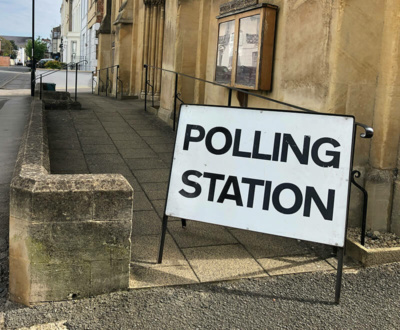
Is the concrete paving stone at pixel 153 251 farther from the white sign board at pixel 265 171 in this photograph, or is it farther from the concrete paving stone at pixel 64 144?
the concrete paving stone at pixel 64 144

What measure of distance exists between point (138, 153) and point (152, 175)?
4.22 feet

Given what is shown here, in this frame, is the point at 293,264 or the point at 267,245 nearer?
the point at 293,264

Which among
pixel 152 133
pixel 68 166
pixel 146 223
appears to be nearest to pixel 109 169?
pixel 68 166

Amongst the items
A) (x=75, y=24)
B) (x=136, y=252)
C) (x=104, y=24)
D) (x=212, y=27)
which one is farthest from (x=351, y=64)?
(x=75, y=24)

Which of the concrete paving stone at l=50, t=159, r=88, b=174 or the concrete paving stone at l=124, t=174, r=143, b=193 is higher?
the concrete paving stone at l=50, t=159, r=88, b=174

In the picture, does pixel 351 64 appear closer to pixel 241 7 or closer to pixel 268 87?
pixel 268 87

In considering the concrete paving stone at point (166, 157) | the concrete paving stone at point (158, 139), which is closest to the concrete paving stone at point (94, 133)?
the concrete paving stone at point (158, 139)

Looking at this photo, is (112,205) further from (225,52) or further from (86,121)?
(86,121)

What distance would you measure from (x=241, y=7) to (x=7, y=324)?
521cm

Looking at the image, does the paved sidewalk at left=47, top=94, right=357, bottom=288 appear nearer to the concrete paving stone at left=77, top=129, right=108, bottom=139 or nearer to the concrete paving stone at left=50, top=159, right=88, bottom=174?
the concrete paving stone at left=50, top=159, right=88, bottom=174

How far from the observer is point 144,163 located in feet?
23.2

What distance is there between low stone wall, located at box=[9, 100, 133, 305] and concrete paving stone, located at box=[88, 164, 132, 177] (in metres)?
3.08

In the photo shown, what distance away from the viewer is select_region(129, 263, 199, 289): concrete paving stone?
3.53 metres

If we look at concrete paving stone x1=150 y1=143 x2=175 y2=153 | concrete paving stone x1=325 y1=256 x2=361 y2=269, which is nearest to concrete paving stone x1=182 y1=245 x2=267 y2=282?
concrete paving stone x1=325 y1=256 x2=361 y2=269
